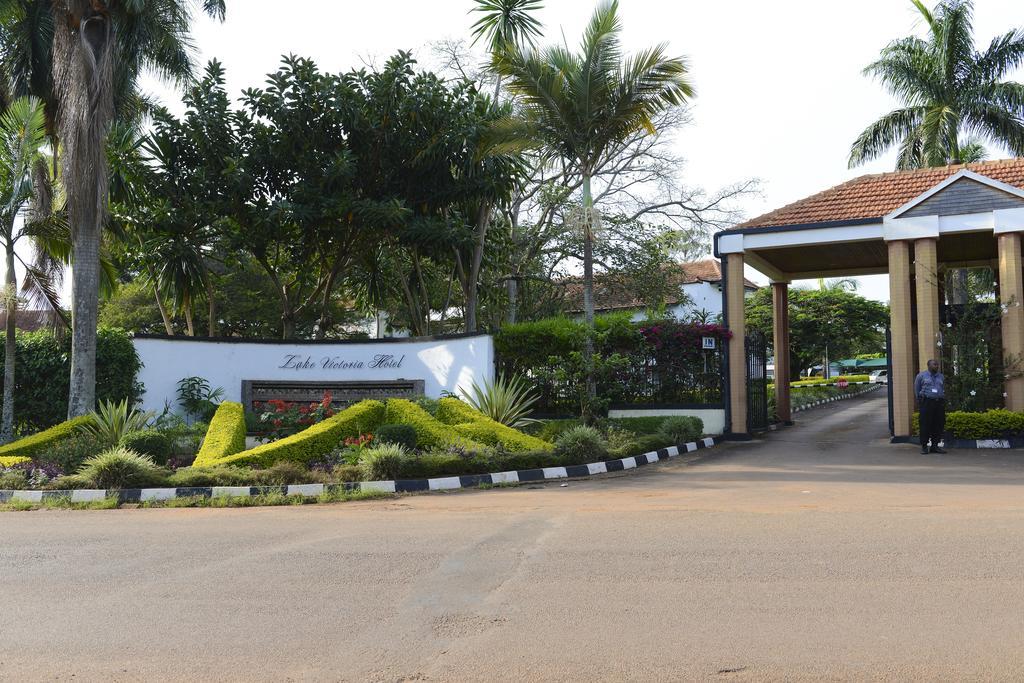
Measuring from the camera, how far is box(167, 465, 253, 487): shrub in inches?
434

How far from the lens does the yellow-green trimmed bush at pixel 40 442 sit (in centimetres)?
1314

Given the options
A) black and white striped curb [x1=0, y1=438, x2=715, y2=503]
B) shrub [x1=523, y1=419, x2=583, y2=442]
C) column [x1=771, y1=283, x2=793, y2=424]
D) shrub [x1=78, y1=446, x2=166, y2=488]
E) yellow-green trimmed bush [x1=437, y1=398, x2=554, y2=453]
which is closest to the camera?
black and white striped curb [x1=0, y1=438, x2=715, y2=503]

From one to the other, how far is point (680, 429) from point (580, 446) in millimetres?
4092

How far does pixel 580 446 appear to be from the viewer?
13070 mm

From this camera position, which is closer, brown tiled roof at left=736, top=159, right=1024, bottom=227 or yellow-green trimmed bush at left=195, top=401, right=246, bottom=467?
yellow-green trimmed bush at left=195, top=401, right=246, bottom=467

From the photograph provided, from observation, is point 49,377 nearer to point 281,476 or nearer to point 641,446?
point 281,476

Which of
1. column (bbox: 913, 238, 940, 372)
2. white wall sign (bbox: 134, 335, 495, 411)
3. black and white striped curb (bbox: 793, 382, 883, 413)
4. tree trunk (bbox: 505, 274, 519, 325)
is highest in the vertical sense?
tree trunk (bbox: 505, 274, 519, 325)

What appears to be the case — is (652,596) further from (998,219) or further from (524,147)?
(998,219)

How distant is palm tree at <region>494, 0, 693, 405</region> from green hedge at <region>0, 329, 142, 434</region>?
28.0ft

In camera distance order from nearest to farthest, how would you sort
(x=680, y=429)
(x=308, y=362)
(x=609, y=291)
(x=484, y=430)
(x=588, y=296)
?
(x=484, y=430), (x=680, y=429), (x=588, y=296), (x=308, y=362), (x=609, y=291)

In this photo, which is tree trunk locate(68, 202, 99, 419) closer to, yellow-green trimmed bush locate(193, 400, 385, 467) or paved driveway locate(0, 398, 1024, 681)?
yellow-green trimmed bush locate(193, 400, 385, 467)

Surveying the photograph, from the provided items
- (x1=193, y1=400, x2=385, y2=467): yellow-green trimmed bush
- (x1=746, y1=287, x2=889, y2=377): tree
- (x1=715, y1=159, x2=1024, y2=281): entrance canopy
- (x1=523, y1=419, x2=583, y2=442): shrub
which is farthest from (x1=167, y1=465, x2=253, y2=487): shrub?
(x1=746, y1=287, x2=889, y2=377): tree

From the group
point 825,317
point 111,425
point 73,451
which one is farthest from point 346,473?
point 825,317

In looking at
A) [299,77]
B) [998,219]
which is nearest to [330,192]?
[299,77]
